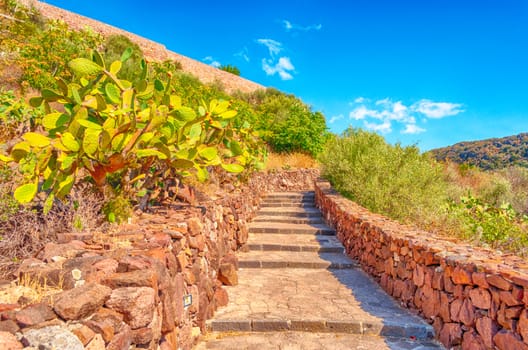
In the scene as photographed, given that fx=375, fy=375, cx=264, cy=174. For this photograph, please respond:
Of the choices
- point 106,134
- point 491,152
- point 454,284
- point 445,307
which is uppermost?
point 491,152

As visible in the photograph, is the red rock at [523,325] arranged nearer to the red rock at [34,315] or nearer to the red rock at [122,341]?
the red rock at [122,341]

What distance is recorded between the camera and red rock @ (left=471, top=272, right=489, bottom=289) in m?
3.15

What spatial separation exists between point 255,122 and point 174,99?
13.7 meters

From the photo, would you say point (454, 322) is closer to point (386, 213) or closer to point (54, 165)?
point (54, 165)

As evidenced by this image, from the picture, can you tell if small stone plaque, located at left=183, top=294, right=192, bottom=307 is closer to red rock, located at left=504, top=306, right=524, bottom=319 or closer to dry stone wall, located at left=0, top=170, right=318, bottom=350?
dry stone wall, located at left=0, top=170, right=318, bottom=350

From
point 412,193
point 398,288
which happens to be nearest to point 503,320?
point 398,288

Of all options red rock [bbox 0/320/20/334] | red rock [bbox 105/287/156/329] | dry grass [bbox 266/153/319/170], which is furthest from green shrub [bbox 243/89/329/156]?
red rock [bbox 0/320/20/334]

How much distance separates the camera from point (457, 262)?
3.55m

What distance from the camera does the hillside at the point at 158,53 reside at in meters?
27.5

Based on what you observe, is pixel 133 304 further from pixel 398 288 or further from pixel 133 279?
pixel 398 288

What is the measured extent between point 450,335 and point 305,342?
142 centimetres

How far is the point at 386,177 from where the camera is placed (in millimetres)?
8969

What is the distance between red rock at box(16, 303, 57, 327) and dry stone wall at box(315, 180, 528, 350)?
305 cm

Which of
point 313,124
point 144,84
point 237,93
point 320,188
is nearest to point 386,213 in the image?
point 320,188
